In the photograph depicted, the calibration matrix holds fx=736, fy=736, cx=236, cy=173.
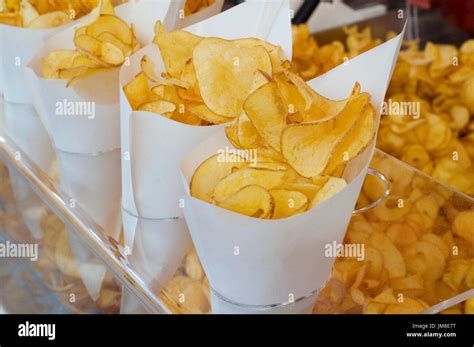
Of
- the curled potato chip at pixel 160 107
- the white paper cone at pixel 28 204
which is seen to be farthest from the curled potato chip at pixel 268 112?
the white paper cone at pixel 28 204

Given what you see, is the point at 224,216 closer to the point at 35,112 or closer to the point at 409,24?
the point at 35,112

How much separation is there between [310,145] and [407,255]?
0.20 meters

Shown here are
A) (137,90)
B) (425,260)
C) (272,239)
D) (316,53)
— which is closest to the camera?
(272,239)

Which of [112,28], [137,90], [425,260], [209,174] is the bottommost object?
[425,260]

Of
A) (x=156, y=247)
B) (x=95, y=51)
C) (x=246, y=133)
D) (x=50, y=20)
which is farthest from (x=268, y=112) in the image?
(x=50, y=20)

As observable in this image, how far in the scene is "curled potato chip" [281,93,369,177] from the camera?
31.8 inches

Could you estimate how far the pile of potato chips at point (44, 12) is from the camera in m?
1.23

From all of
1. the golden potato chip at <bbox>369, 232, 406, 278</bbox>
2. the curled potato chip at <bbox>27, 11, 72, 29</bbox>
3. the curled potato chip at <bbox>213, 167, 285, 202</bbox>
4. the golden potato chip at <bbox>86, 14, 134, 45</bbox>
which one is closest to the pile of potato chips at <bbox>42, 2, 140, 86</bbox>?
the golden potato chip at <bbox>86, 14, 134, 45</bbox>

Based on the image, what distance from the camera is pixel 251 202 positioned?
30.7 inches

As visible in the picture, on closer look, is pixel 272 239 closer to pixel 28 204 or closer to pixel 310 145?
pixel 310 145

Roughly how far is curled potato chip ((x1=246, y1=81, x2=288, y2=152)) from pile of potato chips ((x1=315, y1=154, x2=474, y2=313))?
0.59 feet

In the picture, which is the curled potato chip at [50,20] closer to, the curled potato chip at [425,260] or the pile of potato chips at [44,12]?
the pile of potato chips at [44,12]

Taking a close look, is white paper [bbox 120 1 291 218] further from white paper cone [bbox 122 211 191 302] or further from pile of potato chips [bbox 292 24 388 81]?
pile of potato chips [bbox 292 24 388 81]

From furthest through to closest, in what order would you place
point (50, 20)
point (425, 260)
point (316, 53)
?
point (316, 53) → point (50, 20) → point (425, 260)
